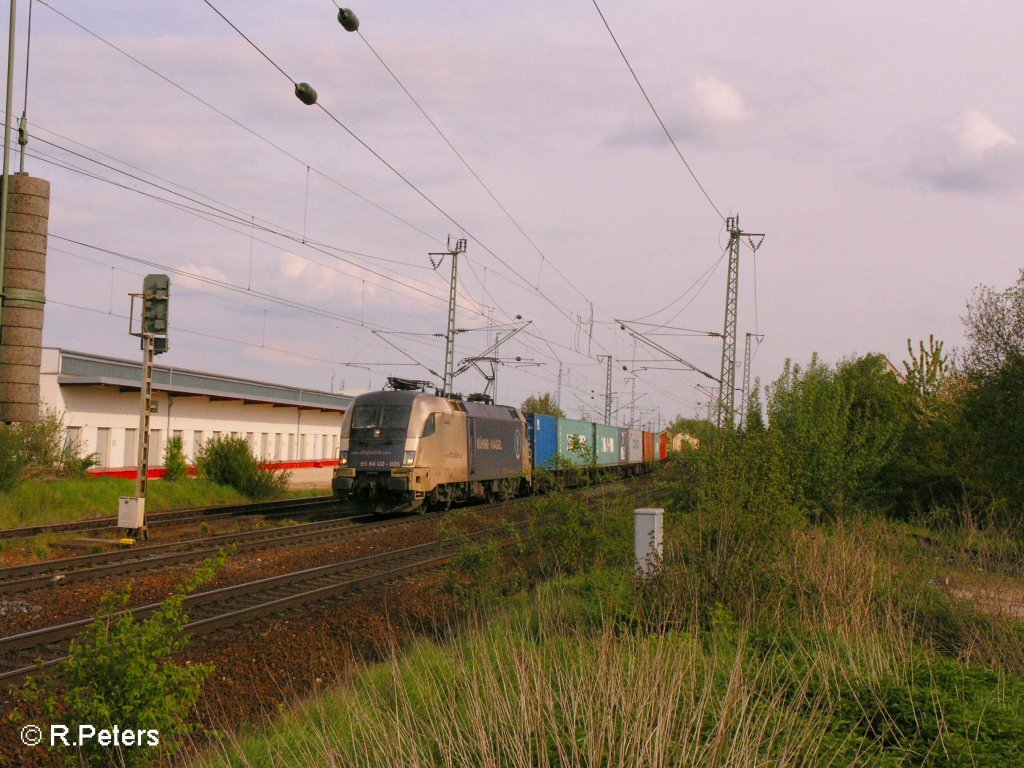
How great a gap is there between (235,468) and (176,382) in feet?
38.0

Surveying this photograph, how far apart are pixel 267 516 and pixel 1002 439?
17.2 metres

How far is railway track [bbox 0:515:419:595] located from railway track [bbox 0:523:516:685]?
4.75ft

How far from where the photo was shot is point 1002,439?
19.4 metres

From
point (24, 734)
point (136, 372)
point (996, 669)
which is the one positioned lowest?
point (24, 734)

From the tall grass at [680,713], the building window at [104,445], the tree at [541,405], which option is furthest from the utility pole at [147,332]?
the tree at [541,405]

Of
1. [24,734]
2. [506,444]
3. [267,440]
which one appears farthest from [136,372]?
[24,734]

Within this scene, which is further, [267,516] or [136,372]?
[136,372]

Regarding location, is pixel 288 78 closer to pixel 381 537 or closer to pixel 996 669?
pixel 381 537

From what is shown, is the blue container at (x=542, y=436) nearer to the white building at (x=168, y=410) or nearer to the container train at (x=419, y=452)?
the container train at (x=419, y=452)

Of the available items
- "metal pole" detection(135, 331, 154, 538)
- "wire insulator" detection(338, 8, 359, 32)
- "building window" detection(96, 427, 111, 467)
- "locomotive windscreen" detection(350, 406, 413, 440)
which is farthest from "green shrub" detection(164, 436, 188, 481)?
"wire insulator" detection(338, 8, 359, 32)

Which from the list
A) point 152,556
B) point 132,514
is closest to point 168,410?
point 132,514

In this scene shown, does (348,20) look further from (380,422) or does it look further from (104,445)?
(104,445)

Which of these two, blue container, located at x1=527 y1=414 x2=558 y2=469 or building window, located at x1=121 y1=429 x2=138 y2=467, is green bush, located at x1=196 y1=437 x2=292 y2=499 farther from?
blue container, located at x1=527 y1=414 x2=558 y2=469

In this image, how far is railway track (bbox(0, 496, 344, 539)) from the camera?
18750 millimetres
